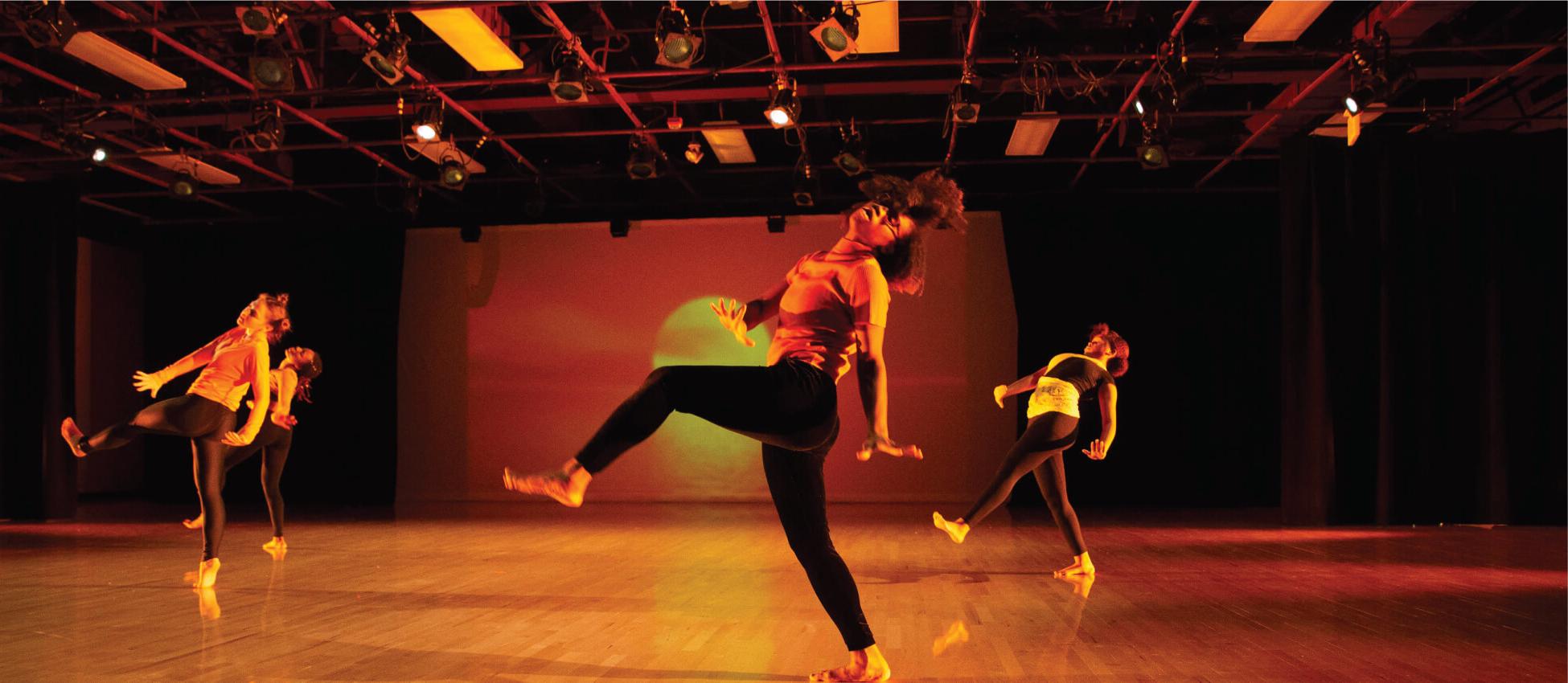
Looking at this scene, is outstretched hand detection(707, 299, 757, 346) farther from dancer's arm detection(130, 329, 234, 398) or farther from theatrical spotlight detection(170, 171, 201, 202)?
theatrical spotlight detection(170, 171, 201, 202)

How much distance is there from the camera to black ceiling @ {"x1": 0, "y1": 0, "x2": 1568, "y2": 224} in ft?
25.5

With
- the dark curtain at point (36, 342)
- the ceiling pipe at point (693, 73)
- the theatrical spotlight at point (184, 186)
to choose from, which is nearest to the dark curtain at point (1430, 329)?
the ceiling pipe at point (693, 73)

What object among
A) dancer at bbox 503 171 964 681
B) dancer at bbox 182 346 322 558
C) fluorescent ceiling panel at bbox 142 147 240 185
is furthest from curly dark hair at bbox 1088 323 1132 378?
fluorescent ceiling panel at bbox 142 147 240 185

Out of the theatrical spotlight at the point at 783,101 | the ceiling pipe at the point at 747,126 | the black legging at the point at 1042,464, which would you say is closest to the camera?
the black legging at the point at 1042,464

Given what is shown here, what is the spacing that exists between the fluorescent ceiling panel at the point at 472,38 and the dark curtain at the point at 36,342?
595 cm

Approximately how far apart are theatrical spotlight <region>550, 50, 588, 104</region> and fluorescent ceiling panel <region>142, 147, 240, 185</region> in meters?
4.56

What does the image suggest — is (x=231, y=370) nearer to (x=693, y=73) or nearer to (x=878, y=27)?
(x=693, y=73)

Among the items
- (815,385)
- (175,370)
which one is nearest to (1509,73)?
(815,385)

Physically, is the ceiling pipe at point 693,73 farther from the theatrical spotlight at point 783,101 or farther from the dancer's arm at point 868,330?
the dancer's arm at point 868,330

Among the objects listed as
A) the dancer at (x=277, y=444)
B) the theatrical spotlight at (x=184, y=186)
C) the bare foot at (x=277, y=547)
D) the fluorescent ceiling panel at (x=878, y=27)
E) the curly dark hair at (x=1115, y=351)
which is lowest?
the bare foot at (x=277, y=547)

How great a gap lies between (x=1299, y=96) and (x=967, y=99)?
2735 millimetres

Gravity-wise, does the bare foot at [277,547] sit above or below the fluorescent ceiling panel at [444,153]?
below

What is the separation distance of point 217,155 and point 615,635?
29.8 ft

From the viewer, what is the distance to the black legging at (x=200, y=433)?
5117 millimetres
